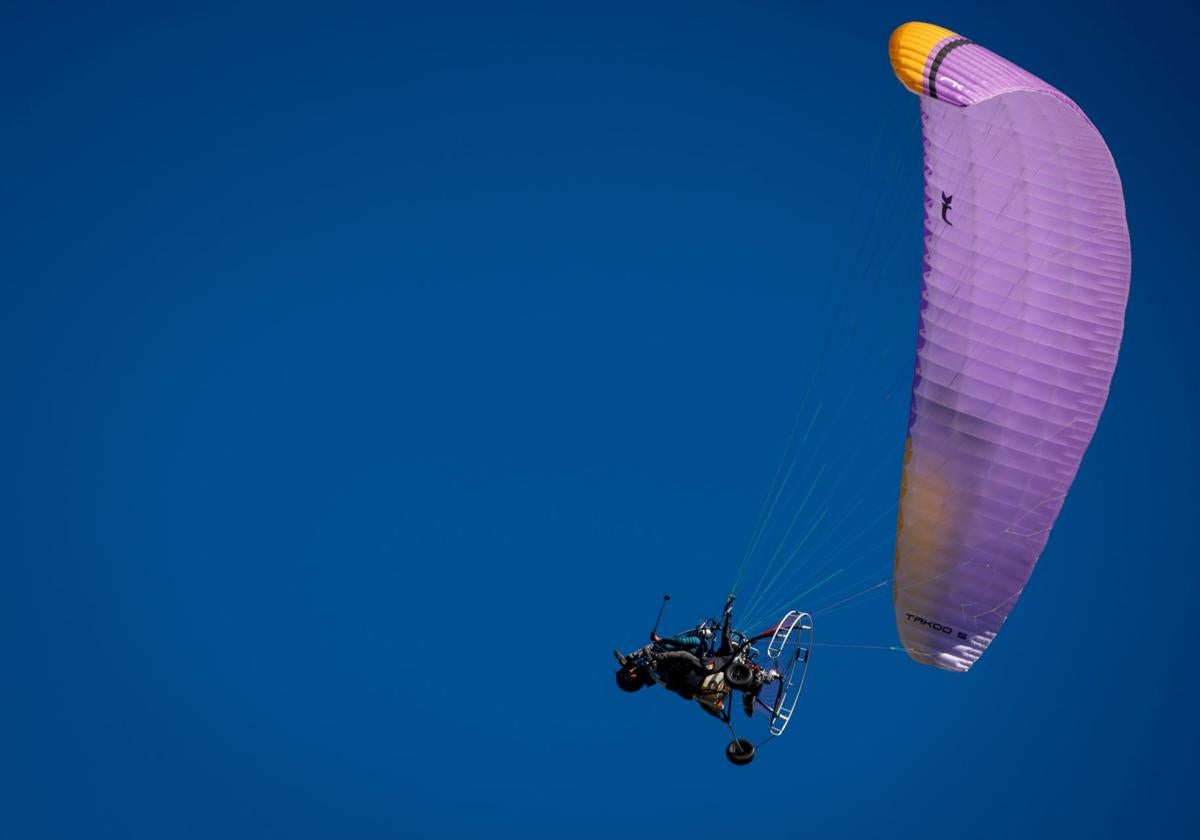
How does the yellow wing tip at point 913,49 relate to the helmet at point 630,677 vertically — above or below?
above

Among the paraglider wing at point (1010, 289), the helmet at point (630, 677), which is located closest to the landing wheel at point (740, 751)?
the helmet at point (630, 677)

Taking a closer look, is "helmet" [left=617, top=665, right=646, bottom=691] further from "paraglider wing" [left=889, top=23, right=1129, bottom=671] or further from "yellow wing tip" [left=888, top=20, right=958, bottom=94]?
"yellow wing tip" [left=888, top=20, right=958, bottom=94]

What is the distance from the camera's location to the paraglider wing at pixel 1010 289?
869 inches

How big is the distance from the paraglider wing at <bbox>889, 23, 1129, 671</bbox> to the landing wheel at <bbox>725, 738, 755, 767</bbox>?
4.75 m

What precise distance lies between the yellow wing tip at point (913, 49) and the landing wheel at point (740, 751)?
31.3 feet

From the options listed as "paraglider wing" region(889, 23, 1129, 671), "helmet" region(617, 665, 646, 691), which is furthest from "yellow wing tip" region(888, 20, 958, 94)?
"helmet" region(617, 665, 646, 691)

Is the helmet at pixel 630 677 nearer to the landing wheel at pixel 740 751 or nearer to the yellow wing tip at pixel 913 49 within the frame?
the landing wheel at pixel 740 751

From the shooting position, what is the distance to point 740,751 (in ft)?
78.7

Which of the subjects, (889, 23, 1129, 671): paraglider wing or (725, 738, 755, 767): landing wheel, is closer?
(889, 23, 1129, 671): paraglider wing

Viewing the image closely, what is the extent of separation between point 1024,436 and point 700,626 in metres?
5.27

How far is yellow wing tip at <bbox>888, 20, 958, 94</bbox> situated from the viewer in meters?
22.2

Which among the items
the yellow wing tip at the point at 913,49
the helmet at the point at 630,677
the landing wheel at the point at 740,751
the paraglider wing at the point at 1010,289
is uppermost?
the yellow wing tip at the point at 913,49

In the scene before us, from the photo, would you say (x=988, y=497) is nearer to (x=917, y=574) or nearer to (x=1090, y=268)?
(x=917, y=574)

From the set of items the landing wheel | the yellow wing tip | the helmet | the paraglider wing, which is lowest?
the landing wheel
